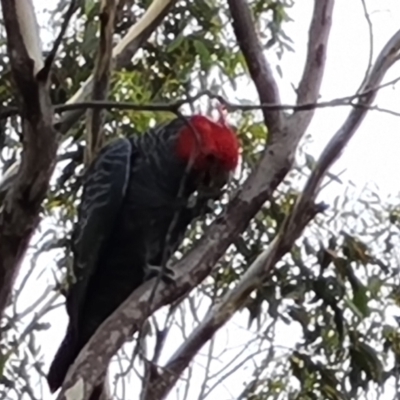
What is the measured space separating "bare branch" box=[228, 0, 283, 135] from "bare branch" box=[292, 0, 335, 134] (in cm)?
4

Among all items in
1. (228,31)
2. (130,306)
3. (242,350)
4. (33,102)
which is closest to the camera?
(33,102)

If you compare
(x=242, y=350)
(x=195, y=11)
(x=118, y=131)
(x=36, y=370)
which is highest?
(x=195, y=11)

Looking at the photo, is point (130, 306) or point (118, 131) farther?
point (118, 131)

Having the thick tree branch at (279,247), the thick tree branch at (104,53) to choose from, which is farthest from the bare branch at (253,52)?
the thick tree branch at (104,53)

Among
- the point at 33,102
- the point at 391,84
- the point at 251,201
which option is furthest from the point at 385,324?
the point at 33,102

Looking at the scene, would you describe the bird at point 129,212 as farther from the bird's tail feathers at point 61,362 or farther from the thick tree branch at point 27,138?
the thick tree branch at point 27,138

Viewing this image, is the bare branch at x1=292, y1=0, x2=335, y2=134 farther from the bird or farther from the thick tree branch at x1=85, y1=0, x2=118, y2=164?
the thick tree branch at x1=85, y1=0, x2=118, y2=164

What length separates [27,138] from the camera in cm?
105

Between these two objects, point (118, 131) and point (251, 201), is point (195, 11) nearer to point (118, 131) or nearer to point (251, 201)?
point (118, 131)

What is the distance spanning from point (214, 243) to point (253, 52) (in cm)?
31

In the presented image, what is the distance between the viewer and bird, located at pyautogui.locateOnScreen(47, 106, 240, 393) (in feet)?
5.11

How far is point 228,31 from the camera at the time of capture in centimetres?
208

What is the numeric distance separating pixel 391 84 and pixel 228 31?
0.92m

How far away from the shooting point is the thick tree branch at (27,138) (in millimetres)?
1032
